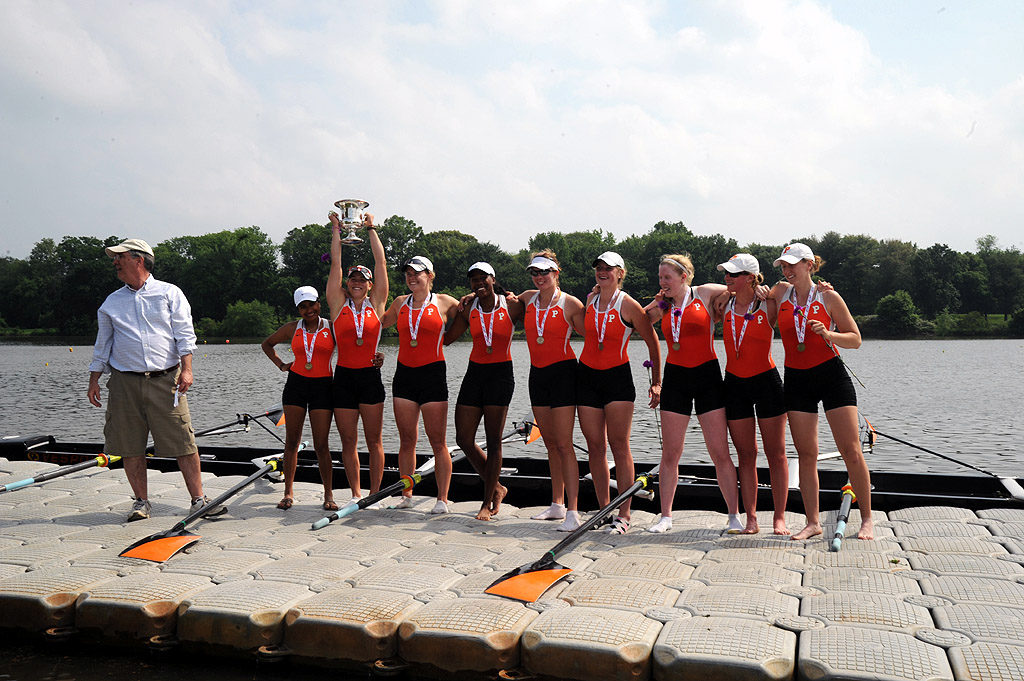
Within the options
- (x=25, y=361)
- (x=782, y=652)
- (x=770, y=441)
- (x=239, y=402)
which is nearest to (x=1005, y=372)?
(x=239, y=402)

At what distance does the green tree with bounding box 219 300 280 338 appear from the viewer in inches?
2857

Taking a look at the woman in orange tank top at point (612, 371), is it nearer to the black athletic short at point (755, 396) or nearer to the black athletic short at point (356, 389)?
the black athletic short at point (755, 396)

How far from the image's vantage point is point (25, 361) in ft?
138

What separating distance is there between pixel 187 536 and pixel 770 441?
4144 mm

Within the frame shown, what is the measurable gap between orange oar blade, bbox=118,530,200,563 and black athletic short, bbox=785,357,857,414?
4.27 meters

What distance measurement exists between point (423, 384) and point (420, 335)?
1.32 ft

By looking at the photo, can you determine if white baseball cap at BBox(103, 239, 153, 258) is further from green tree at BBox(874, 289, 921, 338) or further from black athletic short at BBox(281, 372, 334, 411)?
green tree at BBox(874, 289, 921, 338)

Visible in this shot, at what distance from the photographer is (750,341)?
523cm

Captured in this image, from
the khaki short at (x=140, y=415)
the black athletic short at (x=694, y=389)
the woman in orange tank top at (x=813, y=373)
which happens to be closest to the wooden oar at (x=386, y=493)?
the khaki short at (x=140, y=415)

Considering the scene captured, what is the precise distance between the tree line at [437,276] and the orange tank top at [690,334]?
61072 mm

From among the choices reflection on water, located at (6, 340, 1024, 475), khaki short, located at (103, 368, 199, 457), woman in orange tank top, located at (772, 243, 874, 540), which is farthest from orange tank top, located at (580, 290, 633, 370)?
reflection on water, located at (6, 340, 1024, 475)

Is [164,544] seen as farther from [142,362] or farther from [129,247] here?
[129,247]

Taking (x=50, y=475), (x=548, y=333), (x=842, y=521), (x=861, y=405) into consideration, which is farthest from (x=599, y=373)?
(x=861, y=405)

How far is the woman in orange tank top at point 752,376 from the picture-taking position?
5199 millimetres
